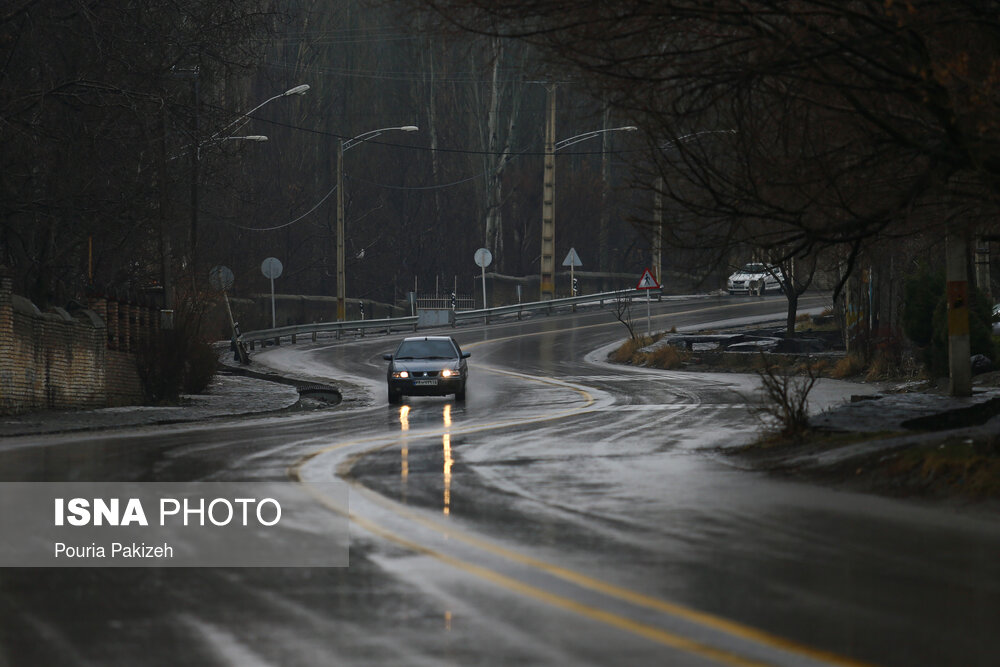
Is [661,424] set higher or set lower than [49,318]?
lower

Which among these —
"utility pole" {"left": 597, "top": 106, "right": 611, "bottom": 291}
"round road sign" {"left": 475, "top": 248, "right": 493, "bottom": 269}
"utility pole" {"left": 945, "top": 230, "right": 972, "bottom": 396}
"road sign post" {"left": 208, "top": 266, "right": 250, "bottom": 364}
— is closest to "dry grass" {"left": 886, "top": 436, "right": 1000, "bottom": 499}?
"utility pole" {"left": 945, "top": 230, "right": 972, "bottom": 396}

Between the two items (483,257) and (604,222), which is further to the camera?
(604,222)

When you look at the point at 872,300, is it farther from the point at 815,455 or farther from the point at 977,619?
the point at 977,619

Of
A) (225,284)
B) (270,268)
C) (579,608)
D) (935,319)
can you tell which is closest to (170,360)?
(225,284)

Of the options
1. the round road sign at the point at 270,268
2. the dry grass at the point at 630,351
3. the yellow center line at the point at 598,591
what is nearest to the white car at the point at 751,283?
the dry grass at the point at 630,351

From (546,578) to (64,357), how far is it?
20.6 meters

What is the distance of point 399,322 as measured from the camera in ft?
204

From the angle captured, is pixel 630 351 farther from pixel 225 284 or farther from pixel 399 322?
pixel 399 322

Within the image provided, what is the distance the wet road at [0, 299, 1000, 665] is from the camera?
23.6 feet

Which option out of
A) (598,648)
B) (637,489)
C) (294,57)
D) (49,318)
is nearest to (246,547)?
(598,648)

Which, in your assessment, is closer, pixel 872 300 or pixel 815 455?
pixel 815 455

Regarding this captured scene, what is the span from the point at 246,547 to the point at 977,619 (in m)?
5.00

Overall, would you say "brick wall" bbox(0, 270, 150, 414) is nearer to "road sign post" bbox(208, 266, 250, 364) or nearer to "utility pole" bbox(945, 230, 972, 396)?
"road sign post" bbox(208, 266, 250, 364)

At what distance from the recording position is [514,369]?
42.4 meters
